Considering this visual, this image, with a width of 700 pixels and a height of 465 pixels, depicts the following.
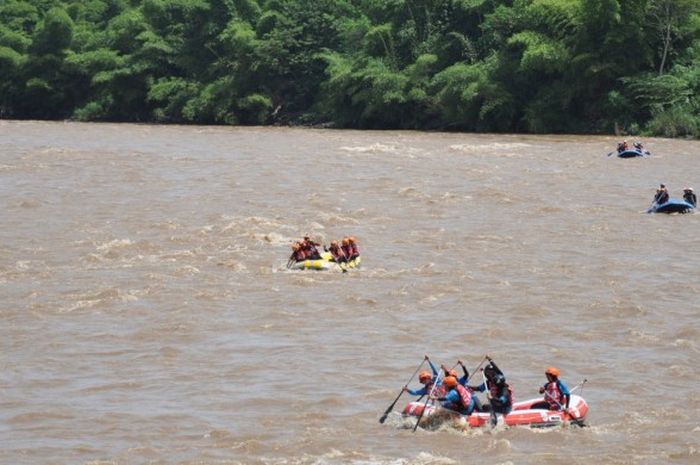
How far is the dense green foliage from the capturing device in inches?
2062

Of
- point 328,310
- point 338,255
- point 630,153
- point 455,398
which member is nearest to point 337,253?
point 338,255

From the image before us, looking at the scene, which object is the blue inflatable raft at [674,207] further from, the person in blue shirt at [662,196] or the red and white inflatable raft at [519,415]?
the red and white inflatable raft at [519,415]

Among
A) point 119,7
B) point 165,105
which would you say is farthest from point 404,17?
point 119,7

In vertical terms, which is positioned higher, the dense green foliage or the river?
the dense green foliage

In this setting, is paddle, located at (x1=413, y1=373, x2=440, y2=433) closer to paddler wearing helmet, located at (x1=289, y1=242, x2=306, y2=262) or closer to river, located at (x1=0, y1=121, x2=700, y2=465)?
river, located at (x1=0, y1=121, x2=700, y2=465)

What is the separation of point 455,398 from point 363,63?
4603 centimetres

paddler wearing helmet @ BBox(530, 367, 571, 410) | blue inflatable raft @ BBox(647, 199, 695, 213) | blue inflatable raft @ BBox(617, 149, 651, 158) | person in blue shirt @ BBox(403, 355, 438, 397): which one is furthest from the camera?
blue inflatable raft @ BBox(617, 149, 651, 158)

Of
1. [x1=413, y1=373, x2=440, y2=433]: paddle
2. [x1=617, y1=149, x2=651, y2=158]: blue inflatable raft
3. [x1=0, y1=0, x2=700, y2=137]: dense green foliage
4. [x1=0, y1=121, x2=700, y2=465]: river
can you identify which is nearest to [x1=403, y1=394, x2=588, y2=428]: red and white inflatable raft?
[x1=413, y1=373, x2=440, y2=433]: paddle

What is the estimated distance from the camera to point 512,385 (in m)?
16.8

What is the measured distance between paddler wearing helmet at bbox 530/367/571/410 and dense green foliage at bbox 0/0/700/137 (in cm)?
3562

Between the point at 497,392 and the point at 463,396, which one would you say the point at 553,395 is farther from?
the point at 463,396

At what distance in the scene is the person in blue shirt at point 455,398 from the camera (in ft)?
49.9

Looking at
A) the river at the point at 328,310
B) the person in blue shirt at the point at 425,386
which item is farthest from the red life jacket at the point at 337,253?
the person in blue shirt at the point at 425,386

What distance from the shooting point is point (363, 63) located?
60.2 metres
